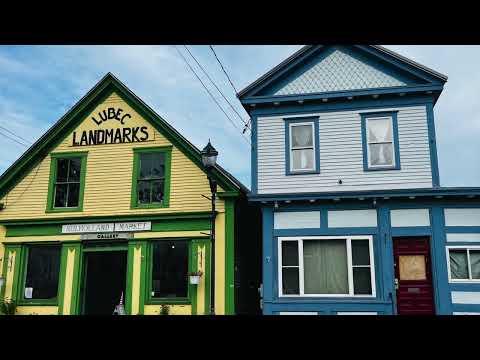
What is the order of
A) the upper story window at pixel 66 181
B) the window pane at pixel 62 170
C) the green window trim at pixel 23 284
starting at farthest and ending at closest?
the window pane at pixel 62 170, the upper story window at pixel 66 181, the green window trim at pixel 23 284

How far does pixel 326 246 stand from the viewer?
526 inches

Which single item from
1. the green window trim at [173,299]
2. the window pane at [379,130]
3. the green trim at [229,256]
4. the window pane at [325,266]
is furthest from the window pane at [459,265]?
the green window trim at [173,299]

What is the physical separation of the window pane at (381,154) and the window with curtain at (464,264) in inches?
112

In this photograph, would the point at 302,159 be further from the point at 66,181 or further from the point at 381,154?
the point at 66,181

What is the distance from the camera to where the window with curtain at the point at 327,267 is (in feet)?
42.6

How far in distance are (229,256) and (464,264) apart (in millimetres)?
6186

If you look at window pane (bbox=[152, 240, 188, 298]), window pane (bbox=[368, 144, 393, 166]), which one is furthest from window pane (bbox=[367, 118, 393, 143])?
window pane (bbox=[152, 240, 188, 298])

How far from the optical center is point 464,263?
12602mm

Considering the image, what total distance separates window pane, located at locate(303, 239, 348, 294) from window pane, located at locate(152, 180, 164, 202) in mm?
4655

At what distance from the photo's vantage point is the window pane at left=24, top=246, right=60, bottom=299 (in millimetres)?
15203

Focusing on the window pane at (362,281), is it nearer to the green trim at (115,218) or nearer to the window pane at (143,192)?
the green trim at (115,218)

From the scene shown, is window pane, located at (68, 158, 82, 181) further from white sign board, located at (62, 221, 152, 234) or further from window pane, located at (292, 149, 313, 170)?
window pane, located at (292, 149, 313, 170)

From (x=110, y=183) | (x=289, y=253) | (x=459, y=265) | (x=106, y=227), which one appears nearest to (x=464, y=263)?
(x=459, y=265)
